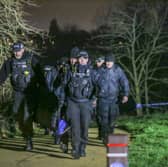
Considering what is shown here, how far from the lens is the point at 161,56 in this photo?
33656mm

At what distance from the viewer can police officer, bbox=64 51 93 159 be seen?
907cm

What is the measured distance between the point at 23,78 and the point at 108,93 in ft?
5.66

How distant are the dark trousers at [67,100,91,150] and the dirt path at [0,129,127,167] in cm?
37

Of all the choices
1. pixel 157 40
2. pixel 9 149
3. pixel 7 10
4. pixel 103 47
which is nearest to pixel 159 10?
pixel 157 40

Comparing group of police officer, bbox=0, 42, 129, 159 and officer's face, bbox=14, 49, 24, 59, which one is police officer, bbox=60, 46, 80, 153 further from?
officer's face, bbox=14, 49, 24, 59

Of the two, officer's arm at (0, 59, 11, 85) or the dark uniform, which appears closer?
the dark uniform

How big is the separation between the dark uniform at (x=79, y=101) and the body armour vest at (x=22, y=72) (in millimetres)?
918

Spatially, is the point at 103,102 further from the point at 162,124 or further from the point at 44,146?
the point at 162,124

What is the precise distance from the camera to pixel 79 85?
905 cm

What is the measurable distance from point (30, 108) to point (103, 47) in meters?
22.0

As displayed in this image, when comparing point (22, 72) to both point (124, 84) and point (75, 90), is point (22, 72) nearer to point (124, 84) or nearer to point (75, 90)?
point (75, 90)

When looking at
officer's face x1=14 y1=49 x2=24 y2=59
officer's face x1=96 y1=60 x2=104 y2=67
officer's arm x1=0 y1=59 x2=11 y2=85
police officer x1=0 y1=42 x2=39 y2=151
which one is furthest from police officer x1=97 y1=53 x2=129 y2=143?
officer's arm x1=0 y1=59 x2=11 y2=85

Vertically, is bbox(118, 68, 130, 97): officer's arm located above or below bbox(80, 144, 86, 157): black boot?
above

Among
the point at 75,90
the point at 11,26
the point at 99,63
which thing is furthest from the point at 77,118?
the point at 11,26
